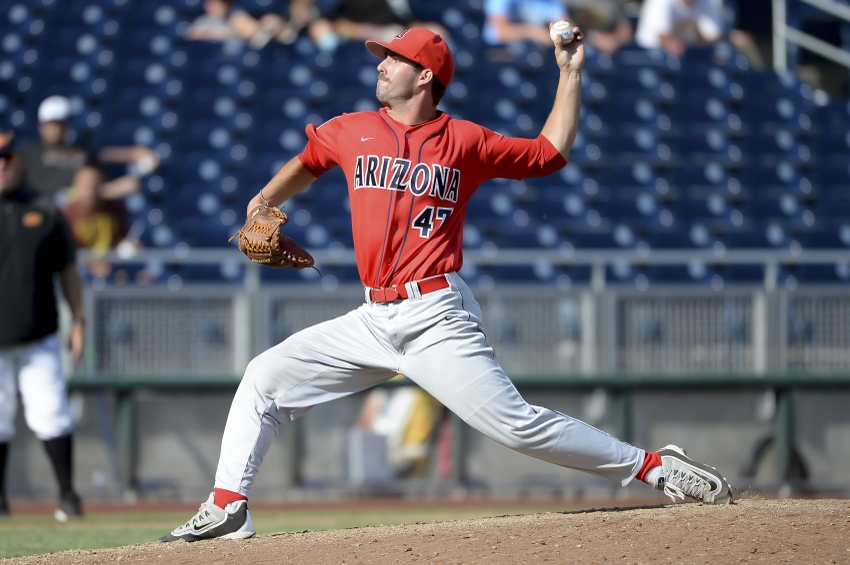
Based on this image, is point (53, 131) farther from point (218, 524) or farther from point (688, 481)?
point (688, 481)

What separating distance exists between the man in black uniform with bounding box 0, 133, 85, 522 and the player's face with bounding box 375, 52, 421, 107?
3200 millimetres

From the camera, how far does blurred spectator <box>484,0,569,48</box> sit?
42.3ft

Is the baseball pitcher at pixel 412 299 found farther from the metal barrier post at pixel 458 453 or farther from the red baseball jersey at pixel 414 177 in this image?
the metal barrier post at pixel 458 453

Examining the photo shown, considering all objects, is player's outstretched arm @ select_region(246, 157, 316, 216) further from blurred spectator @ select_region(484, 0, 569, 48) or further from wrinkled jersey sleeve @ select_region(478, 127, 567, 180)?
blurred spectator @ select_region(484, 0, 569, 48)

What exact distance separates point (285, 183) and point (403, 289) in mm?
667

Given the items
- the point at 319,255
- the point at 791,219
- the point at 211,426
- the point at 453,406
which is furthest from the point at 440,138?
the point at 791,219

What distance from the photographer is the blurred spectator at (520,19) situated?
12.9 metres

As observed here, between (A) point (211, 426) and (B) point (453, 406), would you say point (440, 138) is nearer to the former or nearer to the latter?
(B) point (453, 406)

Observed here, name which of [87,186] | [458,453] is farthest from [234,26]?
[458,453]

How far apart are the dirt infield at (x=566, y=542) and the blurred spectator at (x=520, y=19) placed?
905cm

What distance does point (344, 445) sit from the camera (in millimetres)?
8656

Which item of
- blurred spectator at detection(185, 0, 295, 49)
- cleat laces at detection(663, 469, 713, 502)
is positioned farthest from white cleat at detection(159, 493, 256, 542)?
blurred spectator at detection(185, 0, 295, 49)

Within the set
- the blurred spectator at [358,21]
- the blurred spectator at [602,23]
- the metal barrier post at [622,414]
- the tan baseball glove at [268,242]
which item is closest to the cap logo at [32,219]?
the tan baseball glove at [268,242]

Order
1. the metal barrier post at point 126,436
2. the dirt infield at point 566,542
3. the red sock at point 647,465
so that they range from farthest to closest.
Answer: the metal barrier post at point 126,436 → the red sock at point 647,465 → the dirt infield at point 566,542
